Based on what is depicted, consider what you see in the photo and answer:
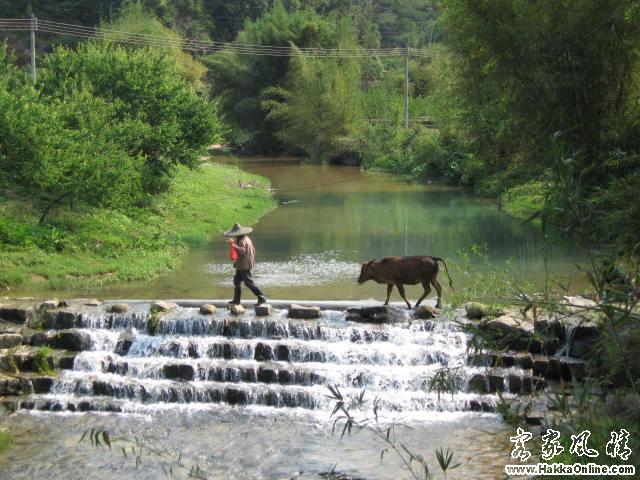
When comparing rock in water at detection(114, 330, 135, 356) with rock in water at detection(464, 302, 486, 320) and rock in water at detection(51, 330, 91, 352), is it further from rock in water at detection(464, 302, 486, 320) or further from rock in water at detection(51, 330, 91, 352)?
rock in water at detection(464, 302, 486, 320)

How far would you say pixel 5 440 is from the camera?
481 inches

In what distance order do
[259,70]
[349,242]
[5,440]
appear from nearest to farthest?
[5,440]
[349,242]
[259,70]

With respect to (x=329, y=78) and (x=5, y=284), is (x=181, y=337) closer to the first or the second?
(x=5, y=284)

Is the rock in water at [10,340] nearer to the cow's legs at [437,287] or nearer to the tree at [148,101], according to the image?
the cow's legs at [437,287]

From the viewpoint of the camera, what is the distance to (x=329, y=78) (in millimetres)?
58281

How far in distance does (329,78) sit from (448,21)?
123ft

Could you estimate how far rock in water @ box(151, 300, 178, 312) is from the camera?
52.9 ft

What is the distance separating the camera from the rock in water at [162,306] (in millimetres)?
16125

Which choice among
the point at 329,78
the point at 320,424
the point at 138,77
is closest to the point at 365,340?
the point at 320,424

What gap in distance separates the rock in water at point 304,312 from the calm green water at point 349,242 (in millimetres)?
2292

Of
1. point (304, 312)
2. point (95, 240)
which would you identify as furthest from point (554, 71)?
point (95, 240)

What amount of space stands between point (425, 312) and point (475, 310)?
2.94 ft

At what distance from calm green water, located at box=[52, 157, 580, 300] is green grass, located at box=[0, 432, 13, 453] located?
6328 millimetres

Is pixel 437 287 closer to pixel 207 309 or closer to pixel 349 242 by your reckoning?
pixel 207 309
